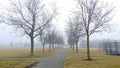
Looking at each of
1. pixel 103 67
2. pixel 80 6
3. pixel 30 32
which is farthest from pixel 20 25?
pixel 103 67

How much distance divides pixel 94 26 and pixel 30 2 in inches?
627

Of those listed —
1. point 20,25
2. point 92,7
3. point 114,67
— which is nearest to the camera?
point 114,67

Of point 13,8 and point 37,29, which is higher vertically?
point 13,8

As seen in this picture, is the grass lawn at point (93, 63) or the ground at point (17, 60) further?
the ground at point (17, 60)

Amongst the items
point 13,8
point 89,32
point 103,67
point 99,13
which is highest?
point 13,8

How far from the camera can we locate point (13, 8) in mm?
39406

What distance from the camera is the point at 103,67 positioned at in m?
17.8

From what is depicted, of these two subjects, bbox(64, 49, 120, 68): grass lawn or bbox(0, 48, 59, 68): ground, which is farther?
bbox(0, 48, 59, 68): ground

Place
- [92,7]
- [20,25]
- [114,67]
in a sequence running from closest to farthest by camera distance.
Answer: [114,67]
[92,7]
[20,25]

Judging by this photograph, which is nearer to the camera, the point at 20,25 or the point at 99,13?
the point at 99,13

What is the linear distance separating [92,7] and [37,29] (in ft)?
51.8

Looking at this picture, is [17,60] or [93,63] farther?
[17,60]

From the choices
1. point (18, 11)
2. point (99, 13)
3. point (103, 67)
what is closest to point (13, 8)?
point (18, 11)

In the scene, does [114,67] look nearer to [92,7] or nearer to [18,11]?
[92,7]
